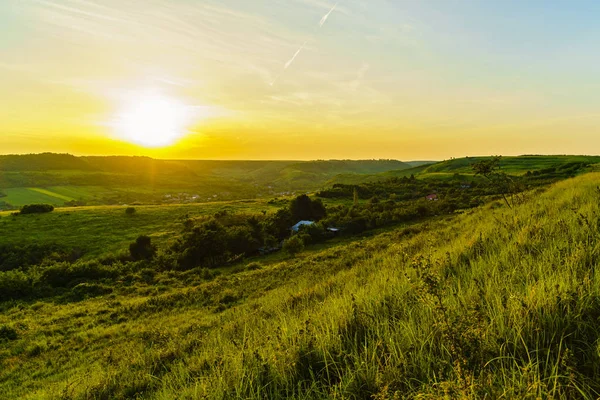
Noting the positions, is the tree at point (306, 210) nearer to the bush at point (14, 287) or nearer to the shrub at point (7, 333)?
the bush at point (14, 287)

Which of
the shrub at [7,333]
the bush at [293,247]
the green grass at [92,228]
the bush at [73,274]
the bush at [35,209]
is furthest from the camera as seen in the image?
the bush at [35,209]

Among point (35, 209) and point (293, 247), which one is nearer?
point (293, 247)

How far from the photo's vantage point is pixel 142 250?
39.4 m

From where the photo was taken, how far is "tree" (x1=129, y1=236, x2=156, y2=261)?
126 feet

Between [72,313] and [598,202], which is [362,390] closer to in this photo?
[598,202]

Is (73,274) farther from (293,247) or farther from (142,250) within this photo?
(293,247)

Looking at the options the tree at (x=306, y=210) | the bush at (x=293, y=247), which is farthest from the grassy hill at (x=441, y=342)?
the tree at (x=306, y=210)

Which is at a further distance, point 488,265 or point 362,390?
point 488,265

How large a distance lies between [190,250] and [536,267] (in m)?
35.4

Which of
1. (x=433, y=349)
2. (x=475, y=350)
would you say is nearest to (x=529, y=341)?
(x=475, y=350)

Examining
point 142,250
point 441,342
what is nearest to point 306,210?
point 142,250

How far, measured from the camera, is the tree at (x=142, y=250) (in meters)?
38.4

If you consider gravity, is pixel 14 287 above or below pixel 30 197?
below

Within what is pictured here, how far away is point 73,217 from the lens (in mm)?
61281
